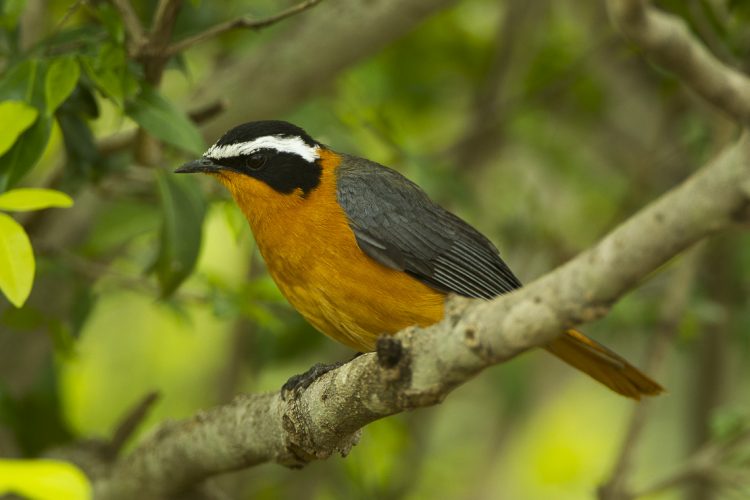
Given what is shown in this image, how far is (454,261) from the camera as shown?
4402mm

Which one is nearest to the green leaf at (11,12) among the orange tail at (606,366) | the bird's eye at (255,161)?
the bird's eye at (255,161)

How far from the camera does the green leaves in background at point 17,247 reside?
8.66ft

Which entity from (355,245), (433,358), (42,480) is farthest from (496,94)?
(42,480)

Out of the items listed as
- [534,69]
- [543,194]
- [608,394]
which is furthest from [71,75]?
[608,394]

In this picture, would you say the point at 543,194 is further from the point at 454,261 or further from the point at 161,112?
the point at 161,112

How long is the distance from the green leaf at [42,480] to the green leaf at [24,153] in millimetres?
1885

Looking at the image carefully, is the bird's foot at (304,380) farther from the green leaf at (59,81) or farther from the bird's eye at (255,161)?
the green leaf at (59,81)

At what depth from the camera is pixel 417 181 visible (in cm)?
526

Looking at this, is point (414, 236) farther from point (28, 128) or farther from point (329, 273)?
point (28, 128)

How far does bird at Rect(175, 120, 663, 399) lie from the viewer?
4.16 metres

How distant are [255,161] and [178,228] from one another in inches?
28.4

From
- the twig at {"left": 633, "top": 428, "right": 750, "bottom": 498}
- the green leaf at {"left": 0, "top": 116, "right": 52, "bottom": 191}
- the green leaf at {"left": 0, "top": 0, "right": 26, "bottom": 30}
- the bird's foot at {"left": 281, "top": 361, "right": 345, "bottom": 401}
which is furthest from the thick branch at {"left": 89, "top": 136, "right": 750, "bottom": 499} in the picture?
the twig at {"left": 633, "top": 428, "right": 750, "bottom": 498}

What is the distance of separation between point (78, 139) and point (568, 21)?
15.2 ft

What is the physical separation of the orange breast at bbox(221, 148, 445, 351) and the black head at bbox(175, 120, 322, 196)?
0.05 metres
